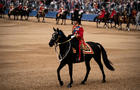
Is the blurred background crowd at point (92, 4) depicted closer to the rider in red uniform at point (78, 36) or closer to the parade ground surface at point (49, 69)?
the parade ground surface at point (49, 69)

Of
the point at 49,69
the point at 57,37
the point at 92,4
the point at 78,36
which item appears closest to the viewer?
the point at 57,37

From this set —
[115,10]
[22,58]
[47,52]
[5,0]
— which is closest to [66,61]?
[22,58]

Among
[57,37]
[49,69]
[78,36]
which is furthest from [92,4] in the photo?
[57,37]

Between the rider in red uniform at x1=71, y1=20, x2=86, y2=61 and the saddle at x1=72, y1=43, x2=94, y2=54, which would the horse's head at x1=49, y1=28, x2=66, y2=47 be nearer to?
the rider in red uniform at x1=71, y1=20, x2=86, y2=61

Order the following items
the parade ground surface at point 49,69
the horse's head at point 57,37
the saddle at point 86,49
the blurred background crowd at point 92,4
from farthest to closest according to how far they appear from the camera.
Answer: the blurred background crowd at point 92,4
the saddle at point 86,49
the parade ground surface at point 49,69
the horse's head at point 57,37

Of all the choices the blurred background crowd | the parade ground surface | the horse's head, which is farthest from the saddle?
the blurred background crowd

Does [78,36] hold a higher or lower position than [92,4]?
lower

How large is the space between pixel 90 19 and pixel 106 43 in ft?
66.4

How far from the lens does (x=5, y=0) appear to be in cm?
5778

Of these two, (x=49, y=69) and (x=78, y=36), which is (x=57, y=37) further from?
(x=49, y=69)

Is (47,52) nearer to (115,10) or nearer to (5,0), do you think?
(115,10)

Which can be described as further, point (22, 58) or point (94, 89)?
point (22, 58)

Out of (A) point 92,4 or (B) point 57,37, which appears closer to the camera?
(B) point 57,37

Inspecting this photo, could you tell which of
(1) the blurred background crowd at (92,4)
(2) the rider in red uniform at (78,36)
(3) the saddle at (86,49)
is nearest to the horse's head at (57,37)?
(2) the rider in red uniform at (78,36)
